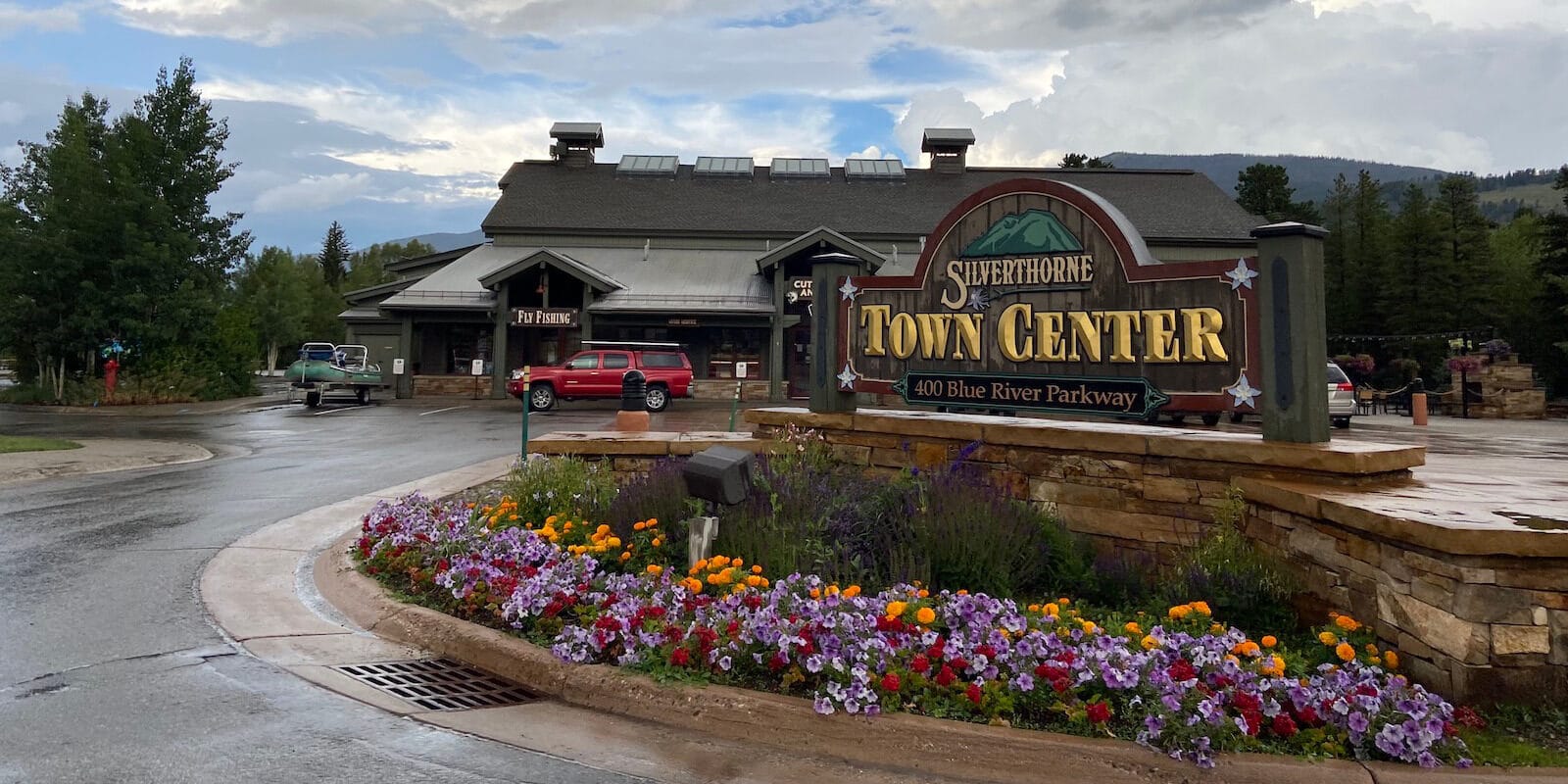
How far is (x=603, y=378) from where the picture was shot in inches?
981

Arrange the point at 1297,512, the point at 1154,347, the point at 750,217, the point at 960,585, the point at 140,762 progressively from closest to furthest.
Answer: the point at 140,762, the point at 1297,512, the point at 960,585, the point at 1154,347, the point at 750,217

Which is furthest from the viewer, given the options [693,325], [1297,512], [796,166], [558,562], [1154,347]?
[796,166]

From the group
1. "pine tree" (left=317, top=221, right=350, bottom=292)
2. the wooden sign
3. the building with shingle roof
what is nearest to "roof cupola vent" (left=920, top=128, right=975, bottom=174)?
the building with shingle roof

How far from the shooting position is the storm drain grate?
4414 mm

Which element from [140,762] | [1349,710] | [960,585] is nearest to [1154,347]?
Result: [960,585]

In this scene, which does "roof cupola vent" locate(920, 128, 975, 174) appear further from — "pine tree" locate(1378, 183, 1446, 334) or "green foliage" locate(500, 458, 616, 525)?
"green foliage" locate(500, 458, 616, 525)

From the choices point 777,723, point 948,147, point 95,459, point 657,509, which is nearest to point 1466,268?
point 948,147

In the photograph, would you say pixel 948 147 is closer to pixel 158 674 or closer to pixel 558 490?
pixel 558 490

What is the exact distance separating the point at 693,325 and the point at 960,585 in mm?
25958

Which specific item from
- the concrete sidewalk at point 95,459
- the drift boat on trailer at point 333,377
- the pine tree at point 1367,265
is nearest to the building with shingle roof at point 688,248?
the drift boat on trailer at point 333,377

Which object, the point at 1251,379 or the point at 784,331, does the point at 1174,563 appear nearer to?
the point at 1251,379

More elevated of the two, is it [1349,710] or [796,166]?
[796,166]

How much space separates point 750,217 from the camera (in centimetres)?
3662

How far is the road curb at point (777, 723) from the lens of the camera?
3457 mm
